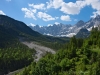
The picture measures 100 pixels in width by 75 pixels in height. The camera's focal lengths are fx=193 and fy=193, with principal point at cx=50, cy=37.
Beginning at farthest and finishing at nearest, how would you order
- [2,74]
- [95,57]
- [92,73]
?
1. [2,74]
2. [95,57]
3. [92,73]

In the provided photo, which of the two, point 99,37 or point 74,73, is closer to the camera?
point 74,73

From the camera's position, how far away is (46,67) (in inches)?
3469

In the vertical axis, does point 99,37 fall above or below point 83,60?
above

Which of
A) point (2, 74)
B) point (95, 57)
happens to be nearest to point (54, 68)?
point (95, 57)

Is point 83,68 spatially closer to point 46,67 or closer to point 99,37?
point 46,67

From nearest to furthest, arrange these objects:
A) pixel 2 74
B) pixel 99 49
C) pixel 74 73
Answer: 1. pixel 74 73
2. pixel 99 49
3. pixel 2 74

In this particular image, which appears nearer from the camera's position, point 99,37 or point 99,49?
point 99,49

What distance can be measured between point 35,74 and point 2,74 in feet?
397

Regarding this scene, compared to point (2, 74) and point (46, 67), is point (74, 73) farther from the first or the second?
point (2, 74)

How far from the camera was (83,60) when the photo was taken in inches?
3501

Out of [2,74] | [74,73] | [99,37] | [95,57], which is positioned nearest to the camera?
[74,73]

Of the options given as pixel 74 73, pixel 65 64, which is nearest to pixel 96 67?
pixel 74 73

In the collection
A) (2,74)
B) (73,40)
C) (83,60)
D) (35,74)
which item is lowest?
(2,74)

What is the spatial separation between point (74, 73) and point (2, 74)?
453 feet
